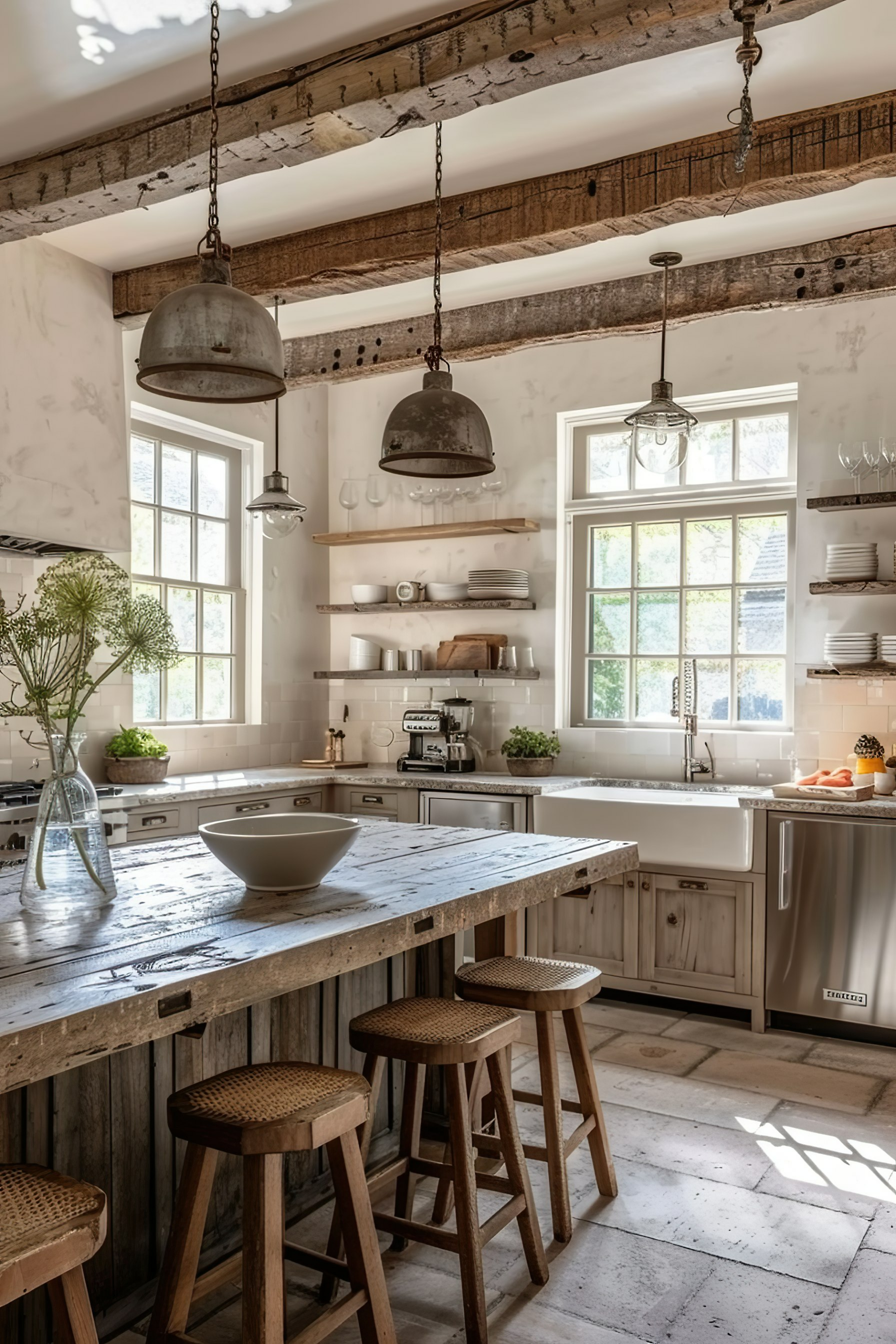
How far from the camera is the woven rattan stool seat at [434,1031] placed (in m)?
2.27

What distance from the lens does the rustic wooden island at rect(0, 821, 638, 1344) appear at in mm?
1644

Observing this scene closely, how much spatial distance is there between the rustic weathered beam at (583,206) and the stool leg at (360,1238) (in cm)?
286

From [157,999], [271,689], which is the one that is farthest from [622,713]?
[157,999]

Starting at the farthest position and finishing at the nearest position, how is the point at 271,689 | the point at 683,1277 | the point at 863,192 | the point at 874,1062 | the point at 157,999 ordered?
the point at 271,689 → the point at 874,1062 → the point at 863,192 → the point at 683,1277 → the point at 157,999

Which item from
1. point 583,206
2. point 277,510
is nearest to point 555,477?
point 277,510

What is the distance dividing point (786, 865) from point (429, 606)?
2.43 meters

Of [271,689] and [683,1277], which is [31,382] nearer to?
[271,689]

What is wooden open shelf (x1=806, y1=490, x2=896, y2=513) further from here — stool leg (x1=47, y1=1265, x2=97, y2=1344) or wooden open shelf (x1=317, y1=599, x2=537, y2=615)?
stool leg (x1=47, y1=1265, x2=97, y2=1344)

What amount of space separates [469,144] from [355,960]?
2.60m

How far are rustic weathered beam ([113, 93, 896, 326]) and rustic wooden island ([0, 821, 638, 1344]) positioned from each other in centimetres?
199

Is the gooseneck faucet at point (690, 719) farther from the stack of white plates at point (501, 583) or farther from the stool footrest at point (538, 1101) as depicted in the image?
the stool footrest at point (538, 1101)

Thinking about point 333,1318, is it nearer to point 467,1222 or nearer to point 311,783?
point 467,1222

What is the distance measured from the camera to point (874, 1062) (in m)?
4.13

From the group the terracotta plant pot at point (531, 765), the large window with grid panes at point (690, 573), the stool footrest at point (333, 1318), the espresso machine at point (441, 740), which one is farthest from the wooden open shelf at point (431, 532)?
the stool footrest at point (333, 1318)
